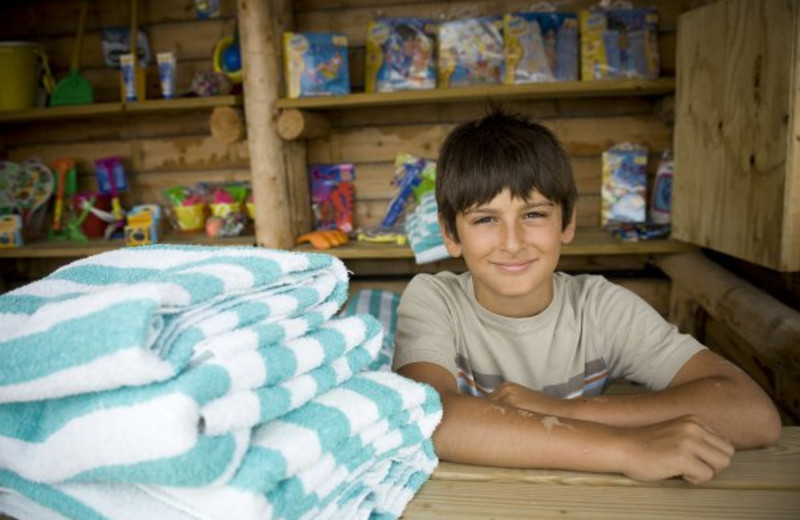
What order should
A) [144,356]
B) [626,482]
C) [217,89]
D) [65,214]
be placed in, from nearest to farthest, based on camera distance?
[144,356]
[626,482]
[217,89]
[65,214]

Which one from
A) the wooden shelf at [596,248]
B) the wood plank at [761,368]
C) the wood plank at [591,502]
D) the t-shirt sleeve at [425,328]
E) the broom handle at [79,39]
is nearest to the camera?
the wood plank at [591,502]

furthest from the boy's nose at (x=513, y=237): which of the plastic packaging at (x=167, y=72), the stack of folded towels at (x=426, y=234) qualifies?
the plastic packaging at (x=167, y=72)

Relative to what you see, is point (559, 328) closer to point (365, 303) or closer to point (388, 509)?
point (388, 509)

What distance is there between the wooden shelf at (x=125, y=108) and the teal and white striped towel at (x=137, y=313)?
2.18 m

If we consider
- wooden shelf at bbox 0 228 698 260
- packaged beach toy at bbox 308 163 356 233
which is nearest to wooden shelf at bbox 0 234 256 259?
wooden shelf at bbox 0 228 698 260

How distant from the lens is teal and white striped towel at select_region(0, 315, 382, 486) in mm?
453

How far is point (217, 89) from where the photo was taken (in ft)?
9.18

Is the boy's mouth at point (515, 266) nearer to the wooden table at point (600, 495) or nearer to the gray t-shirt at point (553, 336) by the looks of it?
the gray t-shirt at point (553, 336)

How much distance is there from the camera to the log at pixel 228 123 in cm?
264

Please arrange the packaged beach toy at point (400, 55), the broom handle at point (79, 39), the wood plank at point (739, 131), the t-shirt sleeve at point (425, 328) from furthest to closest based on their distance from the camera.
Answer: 1. the broom handle at point (79, 39)
2. the packaged beach toy at point (400, 55)
3. the wood plank at point (739, 131)
4. the t-shirt sleeve at point (425, 328)

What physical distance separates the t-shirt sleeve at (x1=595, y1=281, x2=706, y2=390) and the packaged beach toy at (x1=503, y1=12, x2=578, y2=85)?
1486 millimetres

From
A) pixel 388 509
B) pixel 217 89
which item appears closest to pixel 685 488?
pixel 388 509

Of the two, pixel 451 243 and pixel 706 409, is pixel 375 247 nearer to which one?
pixel 451 243

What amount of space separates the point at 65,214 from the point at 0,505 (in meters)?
2.95
